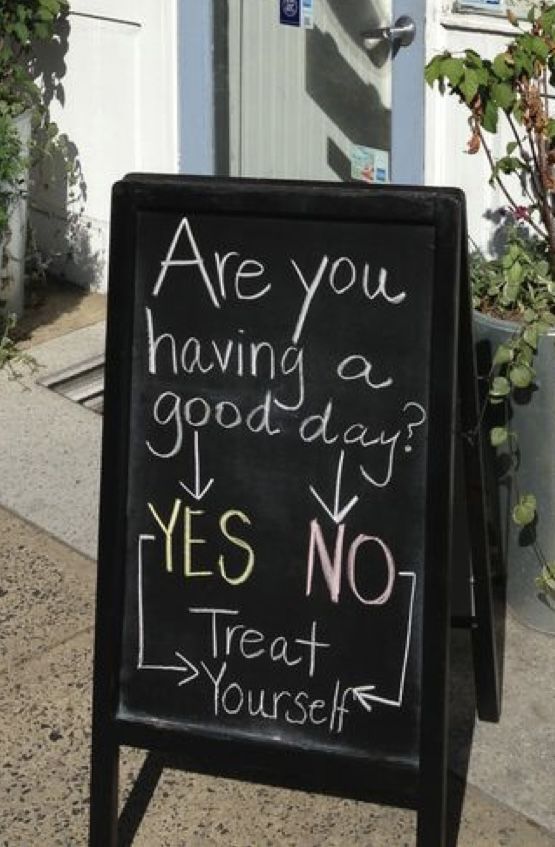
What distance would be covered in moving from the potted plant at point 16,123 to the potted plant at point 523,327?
7.97 ft

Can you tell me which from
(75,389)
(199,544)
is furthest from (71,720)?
(75,389)

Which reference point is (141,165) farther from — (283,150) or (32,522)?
(32,522)

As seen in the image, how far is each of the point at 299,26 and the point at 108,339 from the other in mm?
3079

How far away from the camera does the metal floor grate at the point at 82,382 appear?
5730mm

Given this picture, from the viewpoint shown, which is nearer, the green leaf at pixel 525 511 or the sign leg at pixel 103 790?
the sign leg at pixel 103 790

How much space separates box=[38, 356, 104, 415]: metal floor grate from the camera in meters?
5.73

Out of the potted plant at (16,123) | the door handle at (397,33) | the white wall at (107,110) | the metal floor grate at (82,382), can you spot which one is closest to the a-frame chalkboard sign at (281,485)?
the door handle at (397,33)

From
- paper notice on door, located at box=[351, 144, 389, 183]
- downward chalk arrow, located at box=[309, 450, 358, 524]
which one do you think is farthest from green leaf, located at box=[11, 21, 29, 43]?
downward chalk arrow, located at box=[309, 450, 358, 524]

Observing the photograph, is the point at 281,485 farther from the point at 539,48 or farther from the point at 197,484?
the point at 539,48

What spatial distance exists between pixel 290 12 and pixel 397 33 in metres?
0.75

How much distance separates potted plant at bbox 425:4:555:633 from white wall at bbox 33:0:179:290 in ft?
7.94

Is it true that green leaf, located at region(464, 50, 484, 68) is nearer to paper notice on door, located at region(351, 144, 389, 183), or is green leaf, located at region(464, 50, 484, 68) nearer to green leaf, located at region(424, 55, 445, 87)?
green leaf, located at region(424, 55, 445, 87)

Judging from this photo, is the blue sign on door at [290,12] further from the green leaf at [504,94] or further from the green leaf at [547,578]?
the green leaf at [547,578]

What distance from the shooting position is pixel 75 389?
5.80 metres
